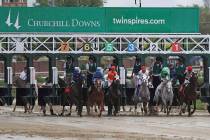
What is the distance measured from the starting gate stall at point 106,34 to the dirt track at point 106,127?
113 inches

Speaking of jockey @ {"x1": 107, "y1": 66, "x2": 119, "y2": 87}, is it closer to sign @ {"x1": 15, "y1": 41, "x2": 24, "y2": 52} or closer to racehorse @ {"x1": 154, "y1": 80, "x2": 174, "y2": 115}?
racehorse @ {"x1": 154, "y1": 80, "x2": 174, "y2": 115}

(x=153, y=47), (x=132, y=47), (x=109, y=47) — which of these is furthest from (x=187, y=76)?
(x=109, y=47)

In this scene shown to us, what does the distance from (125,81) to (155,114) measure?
2.05 metres

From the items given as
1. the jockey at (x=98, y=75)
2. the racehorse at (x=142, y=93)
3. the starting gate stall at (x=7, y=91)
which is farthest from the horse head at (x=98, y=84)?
the starting gate stall at (x=7, y=91)

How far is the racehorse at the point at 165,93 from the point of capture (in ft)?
99.2

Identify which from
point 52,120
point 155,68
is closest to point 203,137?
point 52,120

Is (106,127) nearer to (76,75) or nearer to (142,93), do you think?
(76,75)

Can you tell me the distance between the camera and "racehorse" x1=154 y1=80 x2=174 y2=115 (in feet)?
99.2

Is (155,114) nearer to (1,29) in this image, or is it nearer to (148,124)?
(148,124)

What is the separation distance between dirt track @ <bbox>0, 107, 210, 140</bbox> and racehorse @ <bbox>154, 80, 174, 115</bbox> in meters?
0.63

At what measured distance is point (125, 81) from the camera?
32312 mm

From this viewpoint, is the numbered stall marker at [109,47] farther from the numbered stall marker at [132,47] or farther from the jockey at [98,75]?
the jockey at [98,75]

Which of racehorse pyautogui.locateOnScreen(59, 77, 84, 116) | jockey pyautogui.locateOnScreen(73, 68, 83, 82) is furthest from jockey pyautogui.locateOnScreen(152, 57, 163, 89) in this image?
jockey pyautogui.locateOnScreen(73, 68, 83, 82)

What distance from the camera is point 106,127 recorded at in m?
25.2
